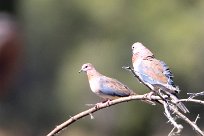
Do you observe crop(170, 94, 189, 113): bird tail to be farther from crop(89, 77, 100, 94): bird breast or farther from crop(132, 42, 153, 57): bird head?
crop(89, 77, 100, 94): bird breast

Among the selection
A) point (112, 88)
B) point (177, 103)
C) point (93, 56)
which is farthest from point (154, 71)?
point (93, 56)

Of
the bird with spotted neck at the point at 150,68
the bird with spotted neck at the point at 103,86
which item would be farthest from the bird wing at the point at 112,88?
the bird with spotted neck at the point at 150,68

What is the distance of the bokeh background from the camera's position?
20.8 m

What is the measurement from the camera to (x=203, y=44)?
68.8 feet

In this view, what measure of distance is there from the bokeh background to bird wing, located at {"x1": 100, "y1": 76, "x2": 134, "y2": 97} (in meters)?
10.7

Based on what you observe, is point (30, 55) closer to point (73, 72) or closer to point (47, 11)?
point (47, 11)

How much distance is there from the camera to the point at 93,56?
74.5 feet

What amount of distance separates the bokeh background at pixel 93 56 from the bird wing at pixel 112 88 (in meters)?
10.7

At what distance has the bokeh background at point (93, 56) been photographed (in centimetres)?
2075

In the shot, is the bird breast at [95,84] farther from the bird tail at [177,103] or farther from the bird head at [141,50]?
the bird tail at [177,103]

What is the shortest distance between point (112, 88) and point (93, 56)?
54.4ft

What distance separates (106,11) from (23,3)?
517cm

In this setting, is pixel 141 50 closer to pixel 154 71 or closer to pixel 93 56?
pixel 154 71

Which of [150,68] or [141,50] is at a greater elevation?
[141,50]
